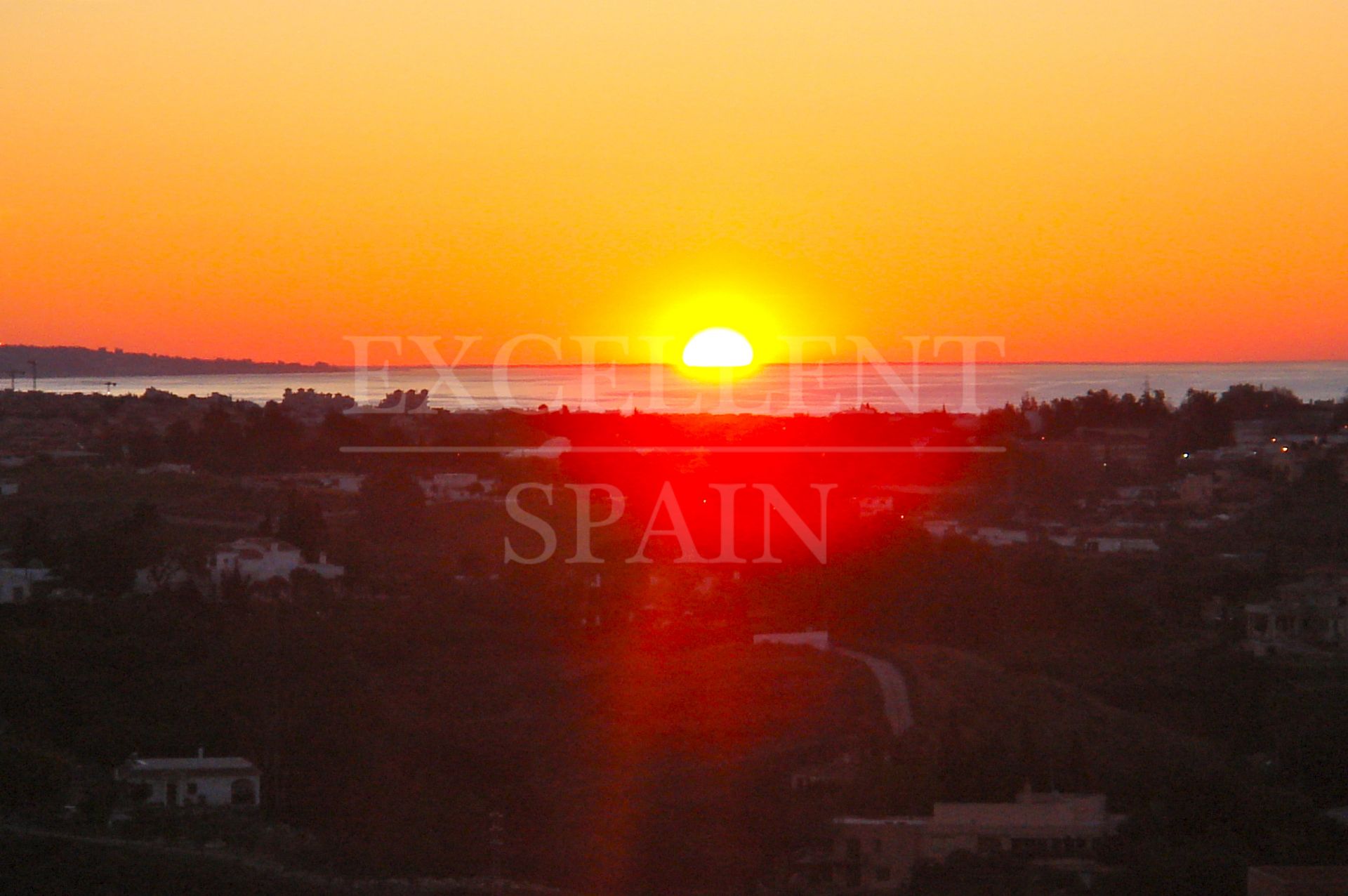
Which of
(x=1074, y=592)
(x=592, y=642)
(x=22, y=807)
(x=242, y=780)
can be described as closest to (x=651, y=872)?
(x=242, y=780)

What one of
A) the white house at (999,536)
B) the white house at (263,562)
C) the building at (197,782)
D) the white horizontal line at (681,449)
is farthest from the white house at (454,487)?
the building at (197,782)

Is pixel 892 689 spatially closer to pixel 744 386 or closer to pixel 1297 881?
pixel 1297 881

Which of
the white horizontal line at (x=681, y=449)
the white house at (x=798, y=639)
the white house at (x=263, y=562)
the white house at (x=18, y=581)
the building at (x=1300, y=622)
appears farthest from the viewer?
A: the white horizontal line at (x=681, y=449)

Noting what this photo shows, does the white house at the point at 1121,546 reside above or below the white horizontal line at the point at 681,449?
below

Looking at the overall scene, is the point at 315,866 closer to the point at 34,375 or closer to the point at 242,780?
the point at 242,780

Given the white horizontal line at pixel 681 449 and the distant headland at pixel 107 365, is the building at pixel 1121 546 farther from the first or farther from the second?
the distant headland at pixel 107 365

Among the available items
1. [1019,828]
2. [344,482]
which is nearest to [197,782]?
[1019,828]
